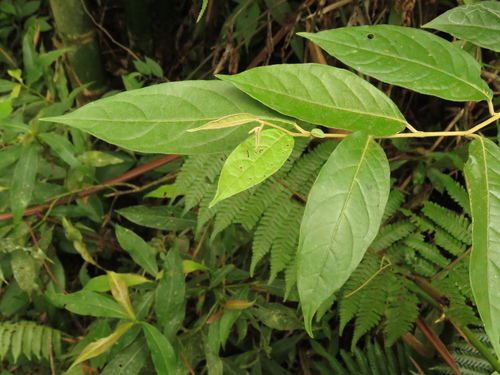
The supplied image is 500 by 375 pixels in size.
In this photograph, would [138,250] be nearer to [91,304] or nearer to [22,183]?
[91,304]

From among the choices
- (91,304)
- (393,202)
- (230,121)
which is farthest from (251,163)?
(91,304)

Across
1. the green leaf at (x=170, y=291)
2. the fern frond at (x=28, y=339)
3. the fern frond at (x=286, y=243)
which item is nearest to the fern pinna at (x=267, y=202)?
the fern frond at (x=286, y=243)

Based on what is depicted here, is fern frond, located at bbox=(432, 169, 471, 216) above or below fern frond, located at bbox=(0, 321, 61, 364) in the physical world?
above

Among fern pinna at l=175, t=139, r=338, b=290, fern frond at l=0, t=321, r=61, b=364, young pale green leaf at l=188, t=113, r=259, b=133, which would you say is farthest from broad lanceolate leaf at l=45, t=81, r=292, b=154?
fern frond at l=0, t=321, r=61, b=364

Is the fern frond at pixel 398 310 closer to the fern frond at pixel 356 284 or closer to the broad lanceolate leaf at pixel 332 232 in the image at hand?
the fern frond at pixel 356 284

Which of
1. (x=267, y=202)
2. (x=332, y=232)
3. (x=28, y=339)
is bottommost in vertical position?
(x=28, y=339)

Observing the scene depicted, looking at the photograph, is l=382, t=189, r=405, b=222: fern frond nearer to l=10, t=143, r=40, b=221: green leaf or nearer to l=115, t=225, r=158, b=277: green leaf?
l=115, t=225, r=158, b=277: green leaf
